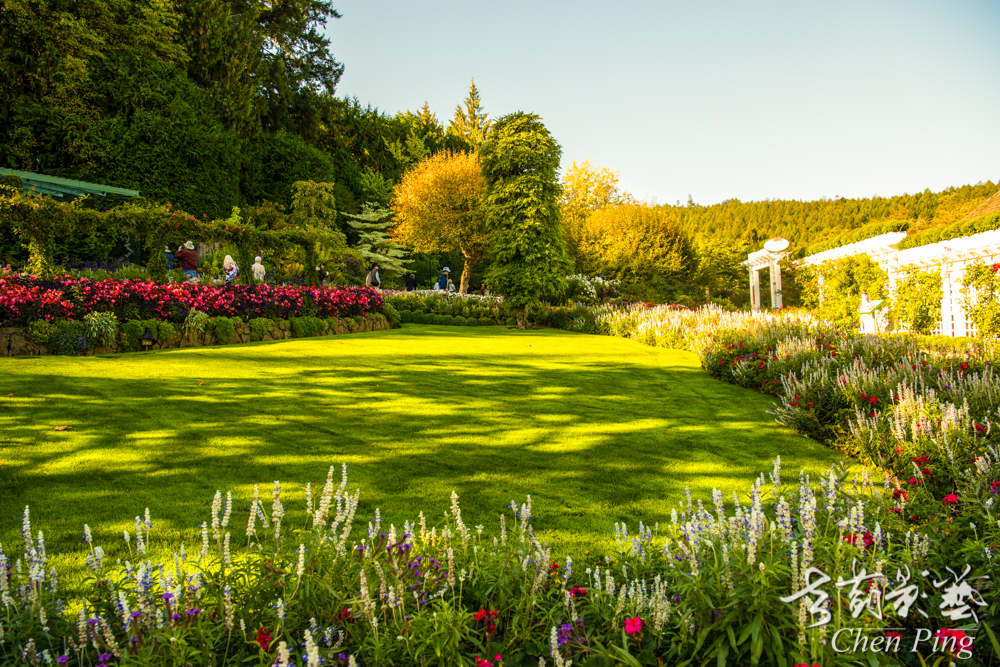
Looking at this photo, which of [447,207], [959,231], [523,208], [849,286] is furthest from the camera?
[447,207]

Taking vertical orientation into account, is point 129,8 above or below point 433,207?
above

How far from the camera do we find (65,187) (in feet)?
65.2

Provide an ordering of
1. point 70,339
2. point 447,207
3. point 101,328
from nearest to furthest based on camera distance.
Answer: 1. point 70,339
2. point 101,328
3. point 447,207

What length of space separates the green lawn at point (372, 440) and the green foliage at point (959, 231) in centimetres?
1871

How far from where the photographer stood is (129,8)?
81.7 feet

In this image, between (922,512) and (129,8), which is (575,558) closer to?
(922,512)

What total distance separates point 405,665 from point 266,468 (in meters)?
2.86

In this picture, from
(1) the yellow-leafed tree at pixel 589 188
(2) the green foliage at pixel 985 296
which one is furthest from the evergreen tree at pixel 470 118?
(2) the green foliage at pixel 985 296

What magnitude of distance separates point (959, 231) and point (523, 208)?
18.3 meters

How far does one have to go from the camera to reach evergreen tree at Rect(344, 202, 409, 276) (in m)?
33.3

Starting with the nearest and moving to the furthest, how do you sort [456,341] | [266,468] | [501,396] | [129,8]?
1. [266,468]
2. [501,396]
3. [456,341]
4. [129,8]

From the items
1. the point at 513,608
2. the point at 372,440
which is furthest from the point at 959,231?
the point at 513,608

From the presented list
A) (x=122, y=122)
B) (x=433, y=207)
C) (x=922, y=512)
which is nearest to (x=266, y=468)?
(x=922, y=512)

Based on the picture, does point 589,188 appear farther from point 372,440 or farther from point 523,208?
point 372,440
